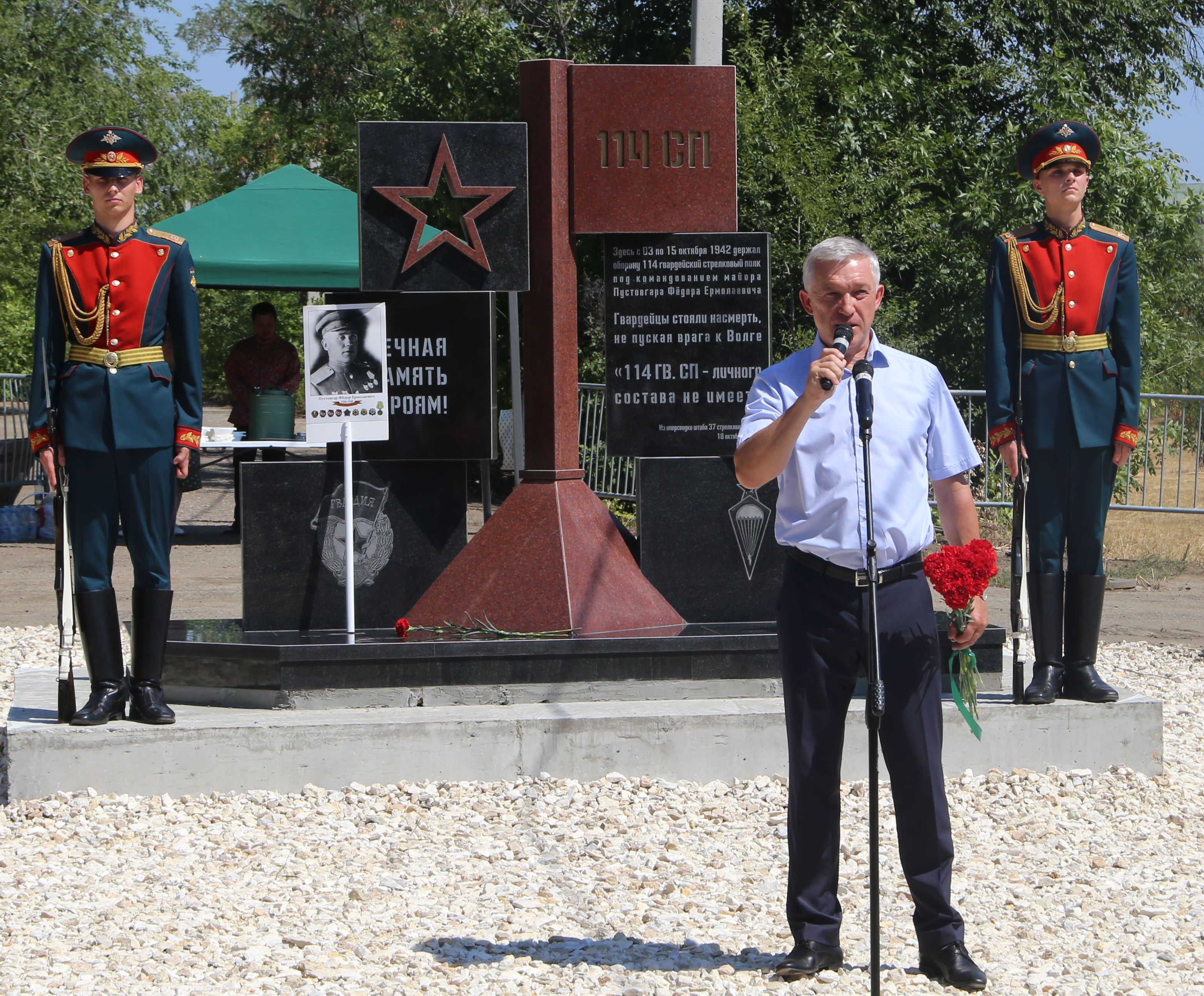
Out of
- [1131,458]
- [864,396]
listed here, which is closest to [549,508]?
[864,396]

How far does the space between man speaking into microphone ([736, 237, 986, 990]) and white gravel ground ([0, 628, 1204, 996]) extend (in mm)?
278

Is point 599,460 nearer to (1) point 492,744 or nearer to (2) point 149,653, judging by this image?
Result: (1) point 492,744

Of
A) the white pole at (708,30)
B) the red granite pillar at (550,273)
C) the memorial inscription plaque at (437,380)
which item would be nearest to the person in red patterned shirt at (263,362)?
the white pole at (708,30)

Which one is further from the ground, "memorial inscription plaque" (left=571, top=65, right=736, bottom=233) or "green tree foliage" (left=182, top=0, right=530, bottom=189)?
"green tree foliage" (left=182, top=0, right=530, bottom=189)

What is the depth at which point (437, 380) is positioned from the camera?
7.20 metres

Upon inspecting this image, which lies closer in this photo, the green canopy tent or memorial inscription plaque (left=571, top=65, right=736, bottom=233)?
memorial inscription plaque (left=571, top=65, right=736, bottom=233)

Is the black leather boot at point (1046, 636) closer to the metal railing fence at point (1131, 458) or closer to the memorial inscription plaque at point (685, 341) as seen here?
the memorial inscription plaque at point (685, 341)

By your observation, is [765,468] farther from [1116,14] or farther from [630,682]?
[1116,14]

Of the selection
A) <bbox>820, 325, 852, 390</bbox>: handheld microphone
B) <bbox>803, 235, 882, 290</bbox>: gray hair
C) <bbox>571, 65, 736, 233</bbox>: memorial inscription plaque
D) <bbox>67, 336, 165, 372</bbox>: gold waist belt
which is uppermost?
<bbox>571, 65, 736, 233</bbox>: memorial inscription plaque

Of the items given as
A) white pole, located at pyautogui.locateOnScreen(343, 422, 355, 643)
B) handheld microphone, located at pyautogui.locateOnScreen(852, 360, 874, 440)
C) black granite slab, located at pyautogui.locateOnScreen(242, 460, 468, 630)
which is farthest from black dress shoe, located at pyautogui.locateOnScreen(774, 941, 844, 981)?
black granite slab, located at pyautogui.locateOnScreen(242, 460, 468, 630)

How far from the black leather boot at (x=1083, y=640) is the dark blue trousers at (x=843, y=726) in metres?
2.31

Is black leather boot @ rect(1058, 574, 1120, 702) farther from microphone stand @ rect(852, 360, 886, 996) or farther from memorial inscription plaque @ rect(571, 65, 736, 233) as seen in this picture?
microphone stand @ rect(852, 360, 886, 996)

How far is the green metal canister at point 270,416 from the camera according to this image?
42.6ft

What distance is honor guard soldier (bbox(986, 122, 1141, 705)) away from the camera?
5688 mm
